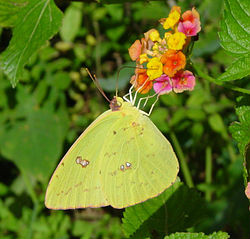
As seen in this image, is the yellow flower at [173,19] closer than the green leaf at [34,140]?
Yes

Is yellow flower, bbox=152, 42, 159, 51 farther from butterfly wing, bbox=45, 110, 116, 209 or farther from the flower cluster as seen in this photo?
butterfly wing, bbox=45, 110, 116, 209

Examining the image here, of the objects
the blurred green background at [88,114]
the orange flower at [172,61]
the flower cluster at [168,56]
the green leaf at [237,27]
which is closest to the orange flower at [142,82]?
the flower cluster at [168,56]

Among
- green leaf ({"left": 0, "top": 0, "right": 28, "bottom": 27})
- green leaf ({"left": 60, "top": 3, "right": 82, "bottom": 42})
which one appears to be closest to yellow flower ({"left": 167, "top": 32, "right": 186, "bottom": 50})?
green leaf ({"left": 0, "top": 0, "right": 28, "bottom": 27})

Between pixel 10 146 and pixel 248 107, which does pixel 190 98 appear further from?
pixel 10 146

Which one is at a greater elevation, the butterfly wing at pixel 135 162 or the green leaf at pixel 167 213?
the butterfly wing at pixel 135 162

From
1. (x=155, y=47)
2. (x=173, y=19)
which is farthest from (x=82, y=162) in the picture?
(x=173, y=19)

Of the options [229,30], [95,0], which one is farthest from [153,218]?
[95,0]

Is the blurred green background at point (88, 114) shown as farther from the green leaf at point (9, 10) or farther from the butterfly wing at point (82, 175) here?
the butterfly wing at point (82, 175)
